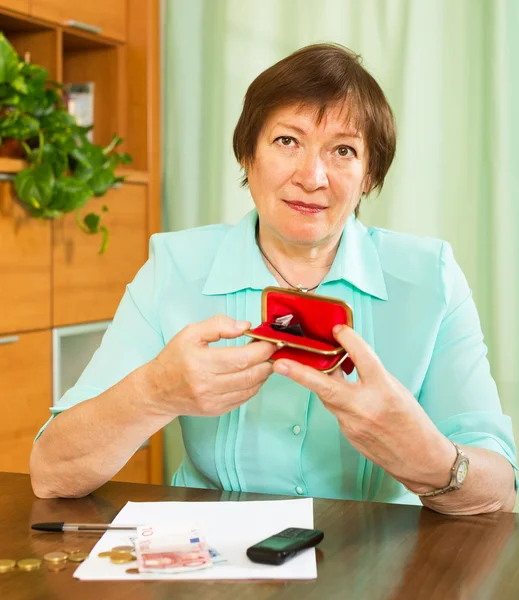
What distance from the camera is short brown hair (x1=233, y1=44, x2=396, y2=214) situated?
151 cm

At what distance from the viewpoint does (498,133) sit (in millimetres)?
2863

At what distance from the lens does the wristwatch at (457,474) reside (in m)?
1.20

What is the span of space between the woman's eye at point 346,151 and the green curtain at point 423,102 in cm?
145

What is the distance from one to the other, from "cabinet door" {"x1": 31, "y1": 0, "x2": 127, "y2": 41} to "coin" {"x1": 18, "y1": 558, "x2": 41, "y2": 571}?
2287 millimetres

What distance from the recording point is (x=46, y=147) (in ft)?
9.11

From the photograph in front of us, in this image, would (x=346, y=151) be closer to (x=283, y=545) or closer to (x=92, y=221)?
(x=283, y=545)

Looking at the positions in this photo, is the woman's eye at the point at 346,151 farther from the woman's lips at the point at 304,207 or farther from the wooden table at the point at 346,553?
the wooden table at the point at 346,553

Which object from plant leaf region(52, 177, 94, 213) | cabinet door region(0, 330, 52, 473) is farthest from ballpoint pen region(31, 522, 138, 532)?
plant leaf region(52, 177, 94, 213)

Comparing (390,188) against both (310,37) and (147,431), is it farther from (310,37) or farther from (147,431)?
(147,431)

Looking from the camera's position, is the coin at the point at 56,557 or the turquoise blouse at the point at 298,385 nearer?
the coin at the point at 56,557

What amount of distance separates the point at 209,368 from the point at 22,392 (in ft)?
6.02

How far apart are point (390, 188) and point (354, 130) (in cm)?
159

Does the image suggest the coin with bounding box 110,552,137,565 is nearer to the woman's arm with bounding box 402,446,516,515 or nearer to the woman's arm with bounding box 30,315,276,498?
the woman's arm with bounding box 30,315,276,498

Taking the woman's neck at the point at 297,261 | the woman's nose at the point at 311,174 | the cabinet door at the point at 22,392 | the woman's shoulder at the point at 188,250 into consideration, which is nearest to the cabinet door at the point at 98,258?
the cabinet door at the point at 22,392
